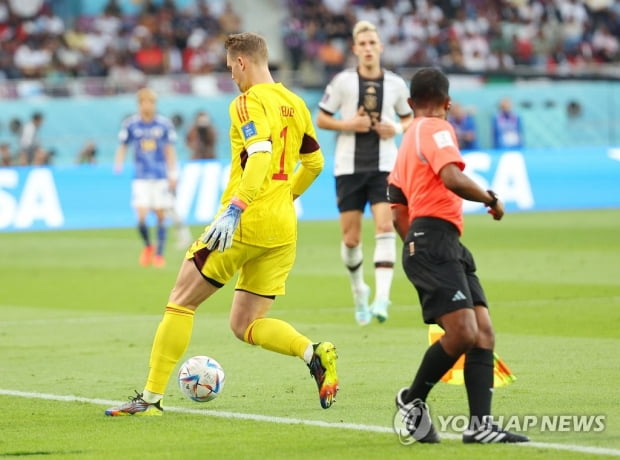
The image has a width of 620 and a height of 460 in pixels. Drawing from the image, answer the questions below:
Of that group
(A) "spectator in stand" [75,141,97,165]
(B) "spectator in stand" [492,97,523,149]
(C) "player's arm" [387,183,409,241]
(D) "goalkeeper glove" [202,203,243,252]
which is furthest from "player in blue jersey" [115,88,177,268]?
(B) "spectator in stand" [492,97,523,149]

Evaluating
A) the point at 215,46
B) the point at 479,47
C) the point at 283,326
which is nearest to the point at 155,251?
the point at 283,326

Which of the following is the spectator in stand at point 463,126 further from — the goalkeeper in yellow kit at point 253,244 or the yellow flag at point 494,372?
the goalkeeper in yellow kit at point 253,244

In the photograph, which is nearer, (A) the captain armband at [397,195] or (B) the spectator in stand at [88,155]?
(A) the captain armband at [397,195]

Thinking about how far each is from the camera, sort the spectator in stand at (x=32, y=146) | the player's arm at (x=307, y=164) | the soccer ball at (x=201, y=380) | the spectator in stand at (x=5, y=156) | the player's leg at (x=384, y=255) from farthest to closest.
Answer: the spectator in stand at (x=32, y=146) → the spectator in stand at (x=5, y=156) → the player's leg at (x=384, y=255) → the player's arm at (x=307, y=164) → the soccer ball at (x=201, y=380)

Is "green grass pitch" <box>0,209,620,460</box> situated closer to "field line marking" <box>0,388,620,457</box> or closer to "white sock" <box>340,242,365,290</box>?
"field line marking" <box>0,388,620,457</box>

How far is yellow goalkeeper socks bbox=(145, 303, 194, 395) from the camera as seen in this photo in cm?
785

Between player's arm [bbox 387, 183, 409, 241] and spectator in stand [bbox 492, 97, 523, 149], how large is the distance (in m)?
24.2

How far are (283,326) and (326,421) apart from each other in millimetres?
724

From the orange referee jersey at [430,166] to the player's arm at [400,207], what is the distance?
0.68 ft

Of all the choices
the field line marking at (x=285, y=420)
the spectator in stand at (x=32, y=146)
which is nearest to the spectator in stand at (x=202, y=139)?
the spectator in stand at (x=32, y=146)

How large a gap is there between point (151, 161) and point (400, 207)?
1292cm

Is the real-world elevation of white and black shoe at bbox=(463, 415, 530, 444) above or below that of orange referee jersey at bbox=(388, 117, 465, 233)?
below

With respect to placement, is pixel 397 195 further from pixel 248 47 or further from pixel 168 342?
pixel 168 342

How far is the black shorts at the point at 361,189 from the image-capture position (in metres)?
12.5
